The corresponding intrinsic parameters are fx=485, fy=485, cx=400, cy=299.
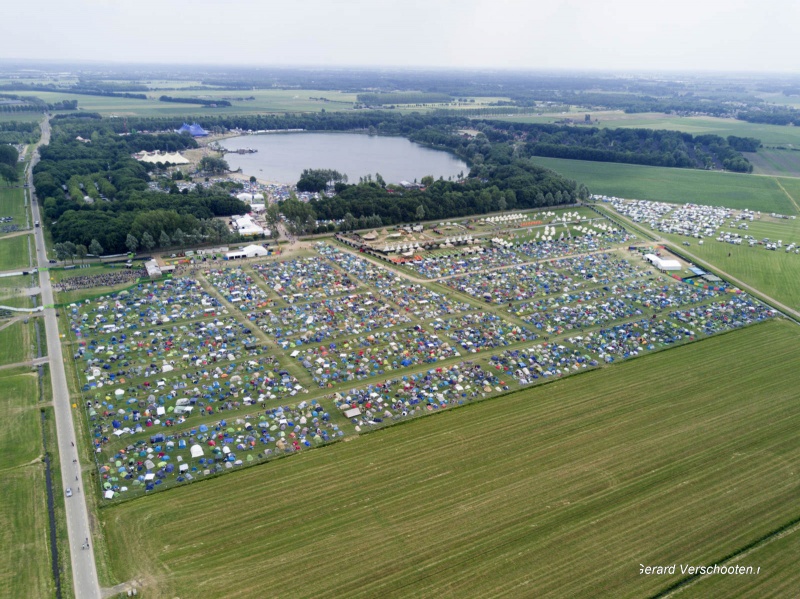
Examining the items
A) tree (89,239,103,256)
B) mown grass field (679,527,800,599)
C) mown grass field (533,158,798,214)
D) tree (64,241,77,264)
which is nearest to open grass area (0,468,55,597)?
mown grass field (679,527,800,599)

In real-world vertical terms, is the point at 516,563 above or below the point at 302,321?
below

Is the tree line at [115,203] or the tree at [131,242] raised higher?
the tree line at [115,203]

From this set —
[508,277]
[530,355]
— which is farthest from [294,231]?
[530,355]

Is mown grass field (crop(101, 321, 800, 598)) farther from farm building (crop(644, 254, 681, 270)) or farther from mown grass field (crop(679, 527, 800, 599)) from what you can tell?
farm building (crop(644, 254, 681, 270))

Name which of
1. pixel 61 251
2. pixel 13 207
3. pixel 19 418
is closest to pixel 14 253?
pixel 61 251

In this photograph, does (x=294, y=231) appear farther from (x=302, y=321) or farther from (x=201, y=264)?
(x=302, y=321)

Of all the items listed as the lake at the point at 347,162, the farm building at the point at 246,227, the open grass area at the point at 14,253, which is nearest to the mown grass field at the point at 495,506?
the open grass area at the point at 14,253

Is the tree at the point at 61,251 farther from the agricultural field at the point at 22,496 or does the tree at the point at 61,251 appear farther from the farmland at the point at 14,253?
the agricultural field at the point at 22,496
